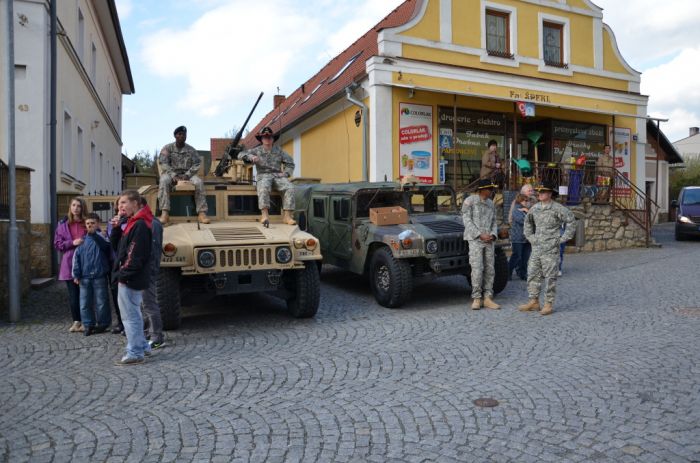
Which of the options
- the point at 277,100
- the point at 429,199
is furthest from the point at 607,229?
the point at 277,100

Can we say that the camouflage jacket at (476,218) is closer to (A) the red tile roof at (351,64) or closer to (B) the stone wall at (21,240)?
(B) the stone wall at (21,240)

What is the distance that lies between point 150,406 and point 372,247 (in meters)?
4.85

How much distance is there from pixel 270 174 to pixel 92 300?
2738 millimetres

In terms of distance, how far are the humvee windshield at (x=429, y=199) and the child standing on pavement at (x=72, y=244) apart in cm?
476

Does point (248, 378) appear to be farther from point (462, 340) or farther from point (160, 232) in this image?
point (462, 340)

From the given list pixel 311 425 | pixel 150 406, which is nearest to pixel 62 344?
pixel 150 406

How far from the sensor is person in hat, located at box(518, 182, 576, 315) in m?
7.46

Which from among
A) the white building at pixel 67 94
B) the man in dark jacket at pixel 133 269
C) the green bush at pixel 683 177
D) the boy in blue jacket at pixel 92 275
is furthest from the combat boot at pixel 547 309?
the green bush at pixel 683 177

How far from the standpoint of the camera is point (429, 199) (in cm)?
957

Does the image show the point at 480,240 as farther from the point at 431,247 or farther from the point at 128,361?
the point at 128,361

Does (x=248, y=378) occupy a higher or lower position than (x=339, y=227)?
lower

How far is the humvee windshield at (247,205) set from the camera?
794 cm

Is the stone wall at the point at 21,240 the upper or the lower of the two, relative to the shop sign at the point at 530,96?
lower

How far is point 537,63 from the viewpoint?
16.5m
